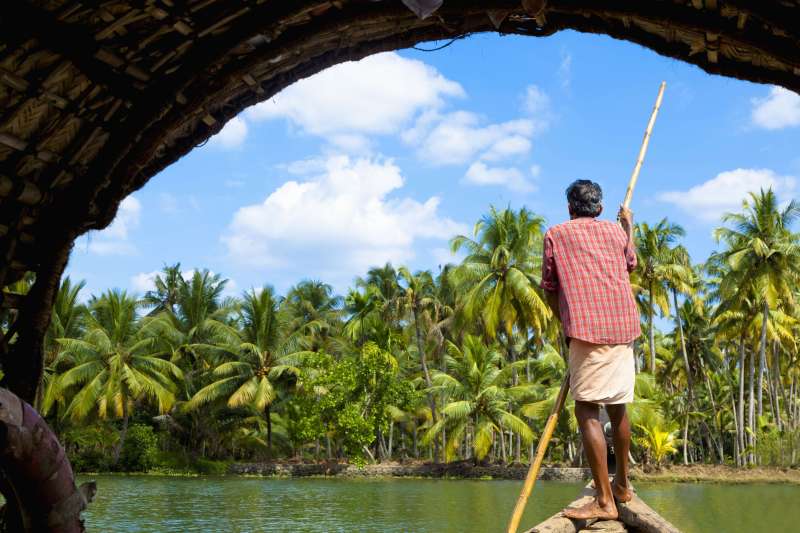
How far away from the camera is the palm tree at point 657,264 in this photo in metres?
25.3

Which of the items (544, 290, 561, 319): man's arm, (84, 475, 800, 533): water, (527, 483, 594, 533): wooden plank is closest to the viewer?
(527, 483, 594, 533): wooden plank

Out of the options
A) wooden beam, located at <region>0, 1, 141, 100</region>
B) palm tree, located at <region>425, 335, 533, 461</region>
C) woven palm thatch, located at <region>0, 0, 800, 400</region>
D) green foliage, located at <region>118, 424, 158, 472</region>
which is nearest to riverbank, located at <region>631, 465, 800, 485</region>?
palm tree, located at <region>425, 335, 533, 461</region>

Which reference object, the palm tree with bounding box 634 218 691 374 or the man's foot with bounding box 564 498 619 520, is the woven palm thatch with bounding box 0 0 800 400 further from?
the palm tree with bounding box 634 218 691 374

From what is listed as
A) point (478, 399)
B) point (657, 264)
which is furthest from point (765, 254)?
point (478, 399)

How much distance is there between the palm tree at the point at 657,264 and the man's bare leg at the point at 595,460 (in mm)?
23863

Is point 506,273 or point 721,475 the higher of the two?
point 506,273

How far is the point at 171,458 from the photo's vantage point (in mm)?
28219

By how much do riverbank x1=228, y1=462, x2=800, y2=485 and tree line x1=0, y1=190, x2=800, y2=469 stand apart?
2.45ft

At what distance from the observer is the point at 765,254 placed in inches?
912

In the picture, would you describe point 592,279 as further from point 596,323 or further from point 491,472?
point 491,472

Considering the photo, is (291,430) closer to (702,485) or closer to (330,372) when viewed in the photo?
(330,372)

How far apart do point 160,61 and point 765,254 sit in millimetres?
24501

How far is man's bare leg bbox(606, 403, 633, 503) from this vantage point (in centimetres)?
231

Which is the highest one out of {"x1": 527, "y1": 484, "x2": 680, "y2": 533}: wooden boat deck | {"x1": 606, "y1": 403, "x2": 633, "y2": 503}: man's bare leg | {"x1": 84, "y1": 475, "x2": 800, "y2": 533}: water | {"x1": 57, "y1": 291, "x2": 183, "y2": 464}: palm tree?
{"x1": 57, "y1": 291, "x2": 183, "y2": 464}: palm tree
